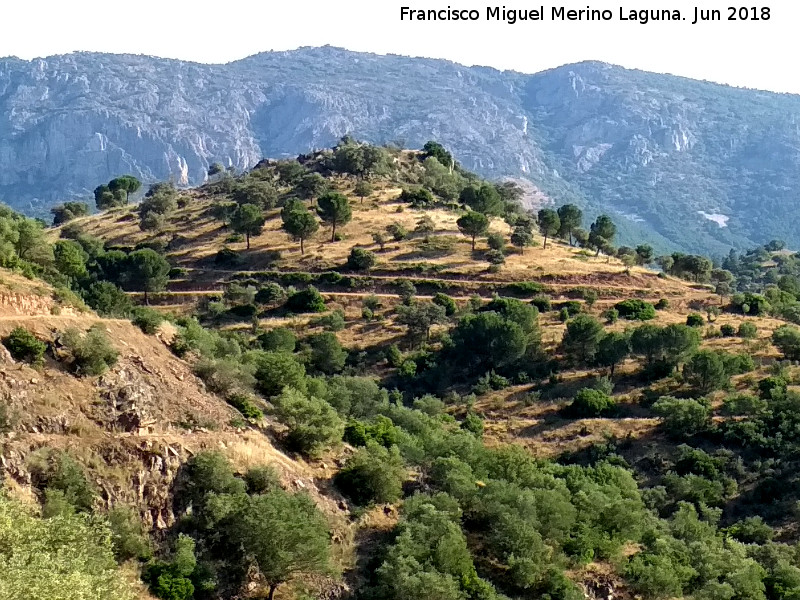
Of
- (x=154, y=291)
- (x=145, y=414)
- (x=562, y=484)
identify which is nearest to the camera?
(x=145, y=414)

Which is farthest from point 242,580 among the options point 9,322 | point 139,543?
point 9,322

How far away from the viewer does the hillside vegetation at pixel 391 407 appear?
85.8 feet

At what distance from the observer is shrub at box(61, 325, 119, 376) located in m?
28.0

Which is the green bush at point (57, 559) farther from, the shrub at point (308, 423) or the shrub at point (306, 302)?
the shrub at point (306, 302)

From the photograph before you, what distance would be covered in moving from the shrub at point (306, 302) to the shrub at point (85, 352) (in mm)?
43796

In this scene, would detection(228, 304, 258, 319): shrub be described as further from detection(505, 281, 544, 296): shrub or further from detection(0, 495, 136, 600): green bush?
detection(0, 495, 136, 600): green bush

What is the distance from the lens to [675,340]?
60219 mm

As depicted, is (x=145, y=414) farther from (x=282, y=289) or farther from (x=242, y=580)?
(x=282, y=289)

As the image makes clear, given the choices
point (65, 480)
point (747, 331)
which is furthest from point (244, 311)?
point (65, 480)

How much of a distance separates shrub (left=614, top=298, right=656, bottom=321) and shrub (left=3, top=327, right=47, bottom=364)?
185 feet

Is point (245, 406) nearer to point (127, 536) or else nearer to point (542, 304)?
point (127, 536)

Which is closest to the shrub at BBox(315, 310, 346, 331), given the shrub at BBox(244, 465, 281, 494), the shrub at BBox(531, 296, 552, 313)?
the shrub at BBox(531, 296, 552, 313)

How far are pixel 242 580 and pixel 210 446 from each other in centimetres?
522

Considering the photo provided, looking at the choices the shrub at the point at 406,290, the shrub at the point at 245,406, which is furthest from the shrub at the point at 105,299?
the shrub at the point at 406,290
